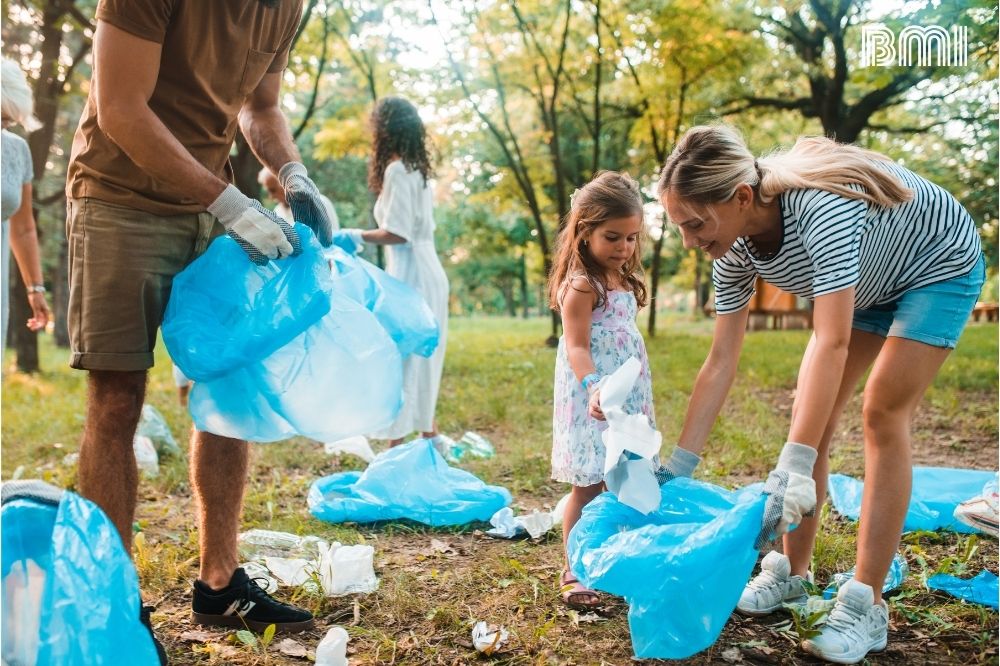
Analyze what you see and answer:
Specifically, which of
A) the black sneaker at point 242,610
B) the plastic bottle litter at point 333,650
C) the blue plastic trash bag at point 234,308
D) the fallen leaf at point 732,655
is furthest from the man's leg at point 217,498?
the fallen leaf at point 732,655

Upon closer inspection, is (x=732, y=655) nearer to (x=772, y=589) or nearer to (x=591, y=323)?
(x=772, y=589)

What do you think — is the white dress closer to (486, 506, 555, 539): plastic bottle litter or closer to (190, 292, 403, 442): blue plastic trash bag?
(486, 506, 555, 539): plastic bottle litter

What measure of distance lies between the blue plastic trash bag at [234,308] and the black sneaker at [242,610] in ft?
2.11

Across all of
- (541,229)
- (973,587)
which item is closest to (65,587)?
(973,587)

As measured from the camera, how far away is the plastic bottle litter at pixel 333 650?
1.94 metres

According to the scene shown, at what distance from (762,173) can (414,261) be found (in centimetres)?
248

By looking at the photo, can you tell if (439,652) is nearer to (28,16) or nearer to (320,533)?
(320,533)

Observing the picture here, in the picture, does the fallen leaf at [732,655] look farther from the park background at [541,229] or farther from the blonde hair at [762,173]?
the blonde hair at [762,173]

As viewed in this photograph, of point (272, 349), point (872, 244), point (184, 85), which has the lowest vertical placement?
point (272, 349)

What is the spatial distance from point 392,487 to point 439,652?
1240 mm

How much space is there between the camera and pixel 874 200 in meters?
1.97

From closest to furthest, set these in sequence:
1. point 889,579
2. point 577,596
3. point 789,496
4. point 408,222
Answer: point 789,496, point 577,596, point 889,579, point 408,222

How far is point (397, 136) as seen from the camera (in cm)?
412

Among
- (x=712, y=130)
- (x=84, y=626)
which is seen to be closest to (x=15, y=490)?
(x=84, y=626)
